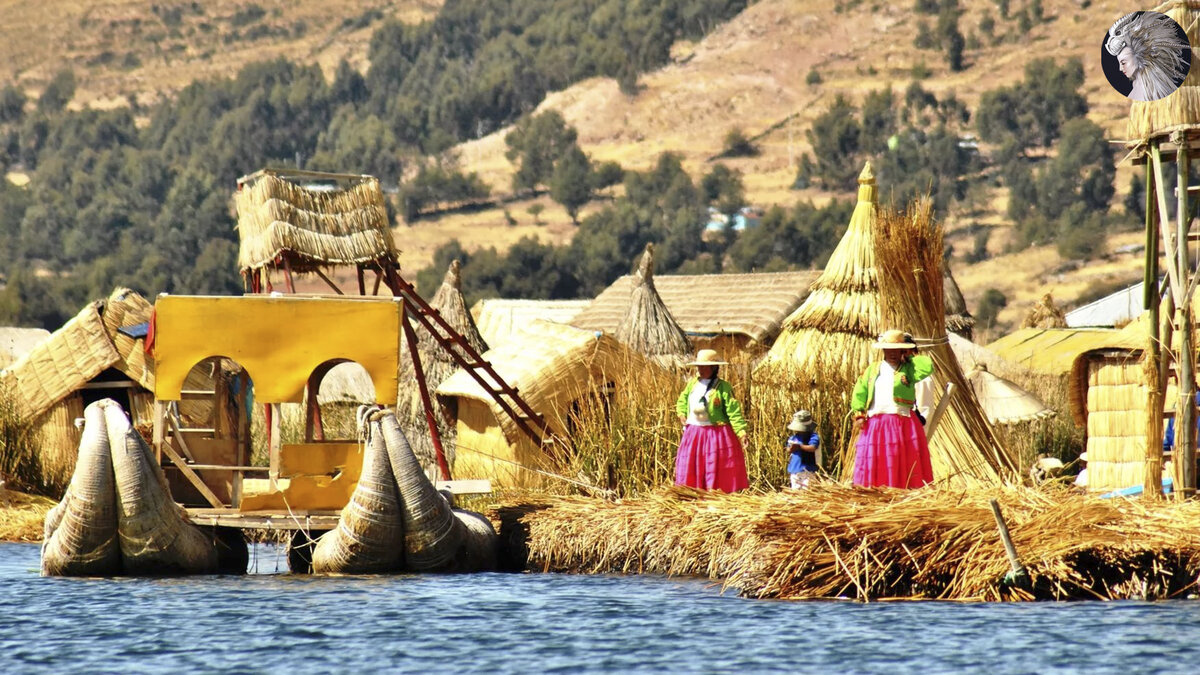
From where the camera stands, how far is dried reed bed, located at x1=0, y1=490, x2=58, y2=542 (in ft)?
57.1

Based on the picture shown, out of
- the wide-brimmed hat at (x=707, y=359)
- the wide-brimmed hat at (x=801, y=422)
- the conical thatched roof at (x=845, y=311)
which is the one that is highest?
the conical thatched roof at (x=845, y=311)

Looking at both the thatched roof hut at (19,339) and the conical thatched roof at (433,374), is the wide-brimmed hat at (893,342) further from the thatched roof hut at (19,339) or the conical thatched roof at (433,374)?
the thatched roof hut at (19,339)

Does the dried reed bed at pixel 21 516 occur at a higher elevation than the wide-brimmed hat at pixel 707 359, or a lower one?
lower

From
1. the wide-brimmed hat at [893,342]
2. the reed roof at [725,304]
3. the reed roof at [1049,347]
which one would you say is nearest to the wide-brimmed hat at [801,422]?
the wide-brimmed hat at [893,342]

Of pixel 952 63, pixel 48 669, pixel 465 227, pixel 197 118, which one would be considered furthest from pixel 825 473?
pixel 197 118

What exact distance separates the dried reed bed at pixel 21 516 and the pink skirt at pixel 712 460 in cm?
703

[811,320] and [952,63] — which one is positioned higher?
[952,63]

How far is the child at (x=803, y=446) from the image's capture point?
42.7ft

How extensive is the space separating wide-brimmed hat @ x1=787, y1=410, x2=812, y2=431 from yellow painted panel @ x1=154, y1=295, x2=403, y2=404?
281cm

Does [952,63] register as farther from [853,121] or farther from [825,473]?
[825,473]

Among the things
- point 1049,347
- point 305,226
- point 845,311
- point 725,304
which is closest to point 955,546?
point 845,311

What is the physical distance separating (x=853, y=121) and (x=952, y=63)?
1003cm

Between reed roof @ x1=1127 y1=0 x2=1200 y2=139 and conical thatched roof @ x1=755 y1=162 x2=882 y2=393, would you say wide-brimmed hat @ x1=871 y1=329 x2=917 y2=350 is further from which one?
conical thatched roof @ x1=755 y1=162 x2=882 y2=393

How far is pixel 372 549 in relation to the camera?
12477 millimetres
